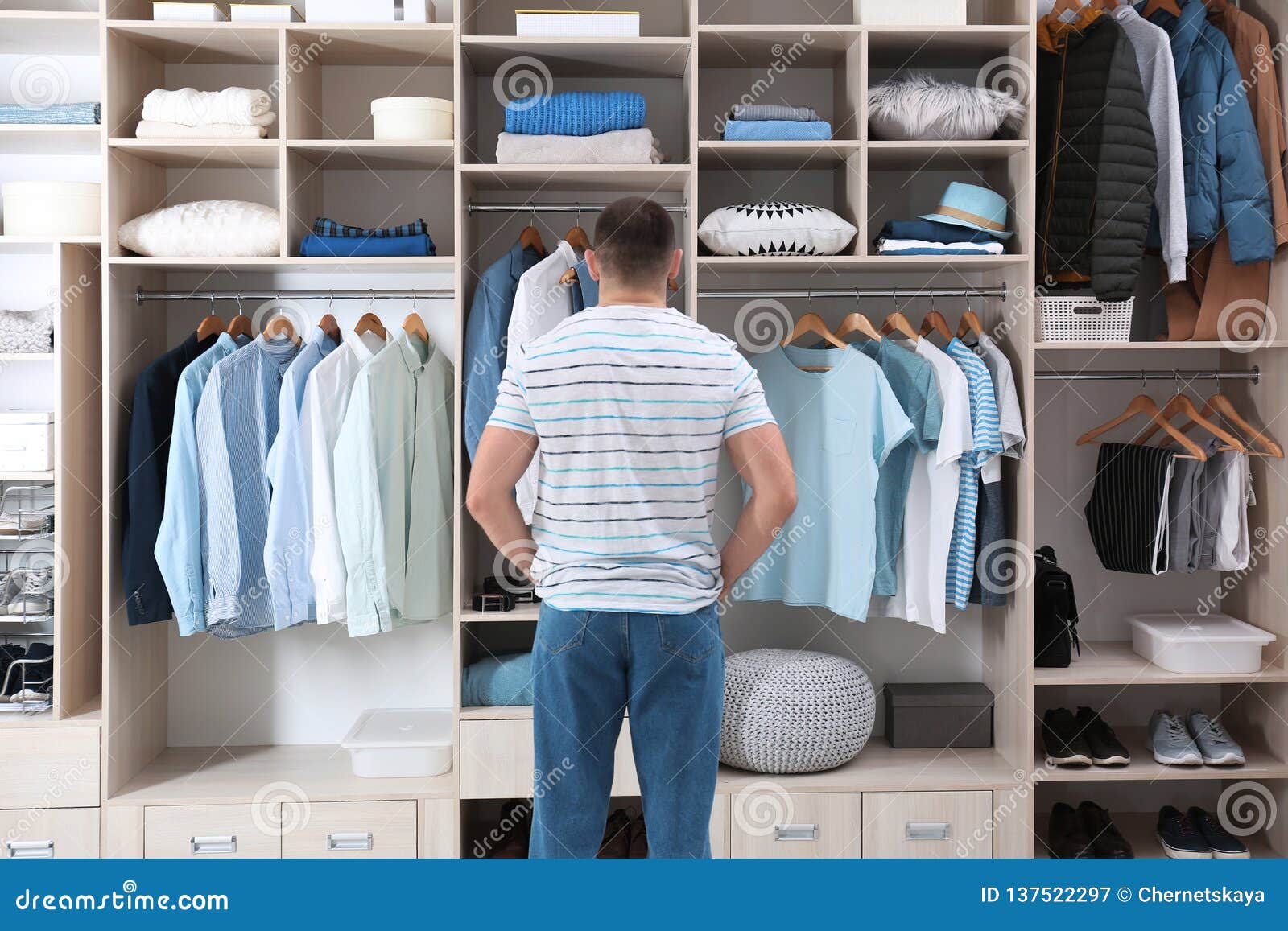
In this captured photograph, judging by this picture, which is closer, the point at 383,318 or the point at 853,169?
the point at 853,169

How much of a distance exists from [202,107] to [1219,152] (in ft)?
8.67

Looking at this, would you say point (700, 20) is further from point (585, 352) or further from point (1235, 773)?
point (1235, 773)

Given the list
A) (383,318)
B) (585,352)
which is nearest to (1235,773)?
(585,352)

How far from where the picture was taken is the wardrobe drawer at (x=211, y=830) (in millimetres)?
2676

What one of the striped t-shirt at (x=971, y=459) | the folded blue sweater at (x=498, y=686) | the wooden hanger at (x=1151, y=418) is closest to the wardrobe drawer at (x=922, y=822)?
the striped t-shirt at (x=971, y=459)

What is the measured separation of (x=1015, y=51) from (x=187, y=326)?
244cm

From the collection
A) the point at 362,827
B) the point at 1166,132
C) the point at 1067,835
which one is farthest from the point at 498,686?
the point at 1166,132

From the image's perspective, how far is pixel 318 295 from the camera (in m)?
3.02

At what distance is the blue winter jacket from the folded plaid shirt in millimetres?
1953

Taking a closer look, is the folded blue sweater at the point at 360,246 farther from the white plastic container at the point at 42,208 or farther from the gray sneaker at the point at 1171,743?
the gray sneaker at the point at 1171,743

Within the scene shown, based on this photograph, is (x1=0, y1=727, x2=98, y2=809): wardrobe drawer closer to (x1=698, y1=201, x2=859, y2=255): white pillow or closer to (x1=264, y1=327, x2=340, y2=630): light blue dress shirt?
(x1=264, y1=327, x2=340, y2=630): light blue dress shirt

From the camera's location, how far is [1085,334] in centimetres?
276

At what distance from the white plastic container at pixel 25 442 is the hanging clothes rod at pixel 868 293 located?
1737mm

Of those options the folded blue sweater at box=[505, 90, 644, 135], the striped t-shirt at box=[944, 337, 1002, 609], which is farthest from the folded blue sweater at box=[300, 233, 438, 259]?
the striped t-shirt at box=[944, 337, 1002, 609]
